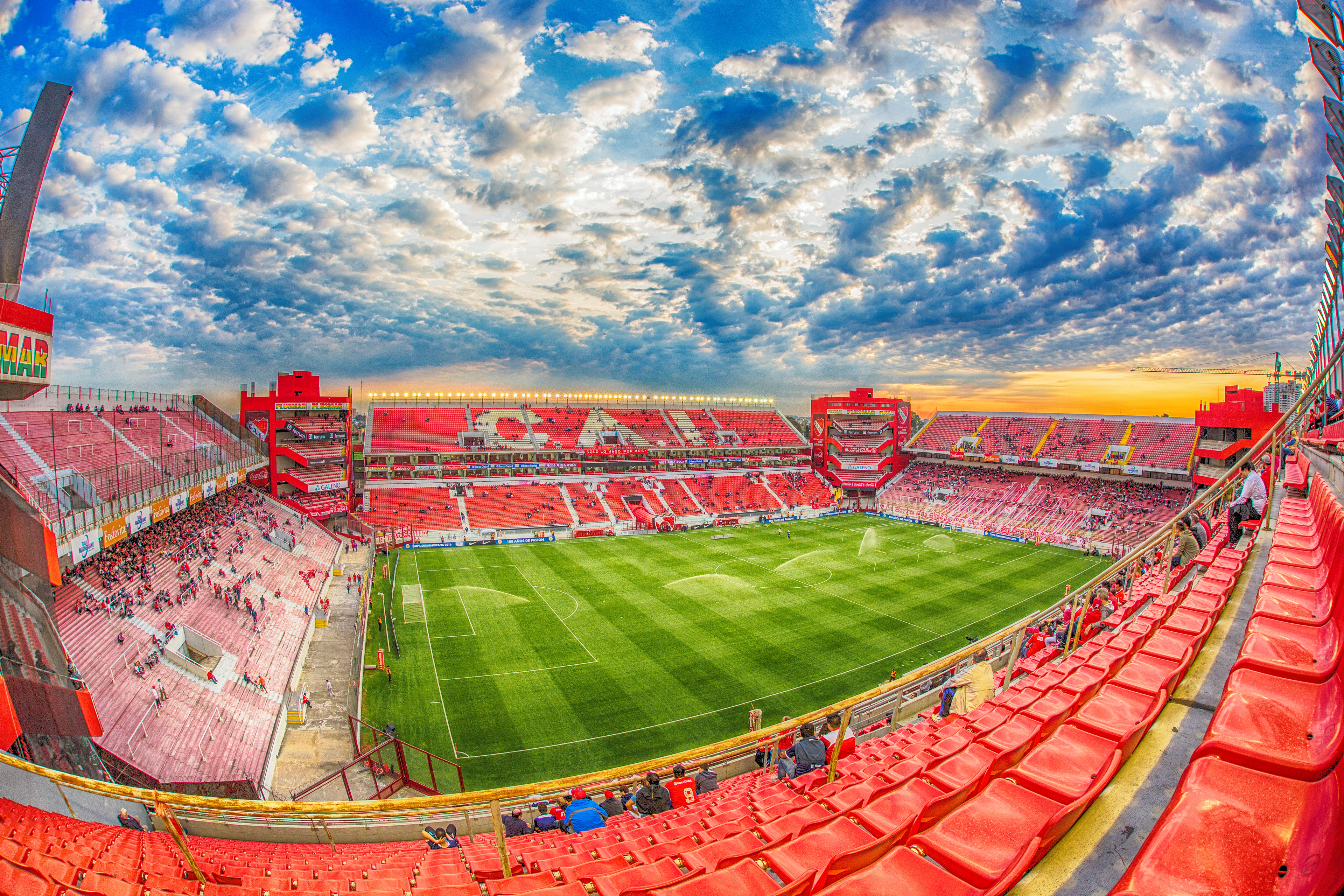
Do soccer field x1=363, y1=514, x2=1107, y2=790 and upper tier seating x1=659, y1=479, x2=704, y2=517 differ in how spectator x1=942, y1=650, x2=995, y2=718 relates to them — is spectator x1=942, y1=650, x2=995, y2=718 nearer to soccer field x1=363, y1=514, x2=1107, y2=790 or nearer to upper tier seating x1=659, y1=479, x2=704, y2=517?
soccer field x1=363, y1=514, x2=1107, y2=790

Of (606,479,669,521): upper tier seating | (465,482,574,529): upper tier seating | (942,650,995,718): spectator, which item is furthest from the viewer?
(606,479,669,521): upper tier seating

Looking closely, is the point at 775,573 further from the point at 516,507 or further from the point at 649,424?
the point at 649,424

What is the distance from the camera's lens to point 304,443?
4291 centimetres

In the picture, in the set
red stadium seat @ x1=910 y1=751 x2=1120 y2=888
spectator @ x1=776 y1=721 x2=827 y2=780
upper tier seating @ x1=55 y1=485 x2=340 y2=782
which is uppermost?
red stadium seat @ x1=910 y1=751 x2=1120 y2=888

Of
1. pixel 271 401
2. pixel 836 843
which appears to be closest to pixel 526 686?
pixel 836 843

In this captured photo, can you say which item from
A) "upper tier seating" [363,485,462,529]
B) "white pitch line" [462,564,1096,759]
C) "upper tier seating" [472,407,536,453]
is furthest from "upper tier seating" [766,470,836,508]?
"white pitch line" [462,564,1096,759]

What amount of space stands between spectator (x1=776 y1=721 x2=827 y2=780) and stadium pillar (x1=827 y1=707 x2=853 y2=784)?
684 millimetres

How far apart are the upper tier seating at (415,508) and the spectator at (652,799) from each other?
3645 cm

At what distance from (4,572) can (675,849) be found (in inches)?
644

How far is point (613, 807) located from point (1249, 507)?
1199 cm

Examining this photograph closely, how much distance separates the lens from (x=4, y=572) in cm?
1255

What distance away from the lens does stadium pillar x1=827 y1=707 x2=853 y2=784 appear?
673 centimetres

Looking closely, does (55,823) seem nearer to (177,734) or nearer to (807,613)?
(177,734)

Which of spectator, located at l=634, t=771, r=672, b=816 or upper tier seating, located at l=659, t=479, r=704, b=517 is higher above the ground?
spectator, located at l=634, t=771, r=672, b=816
